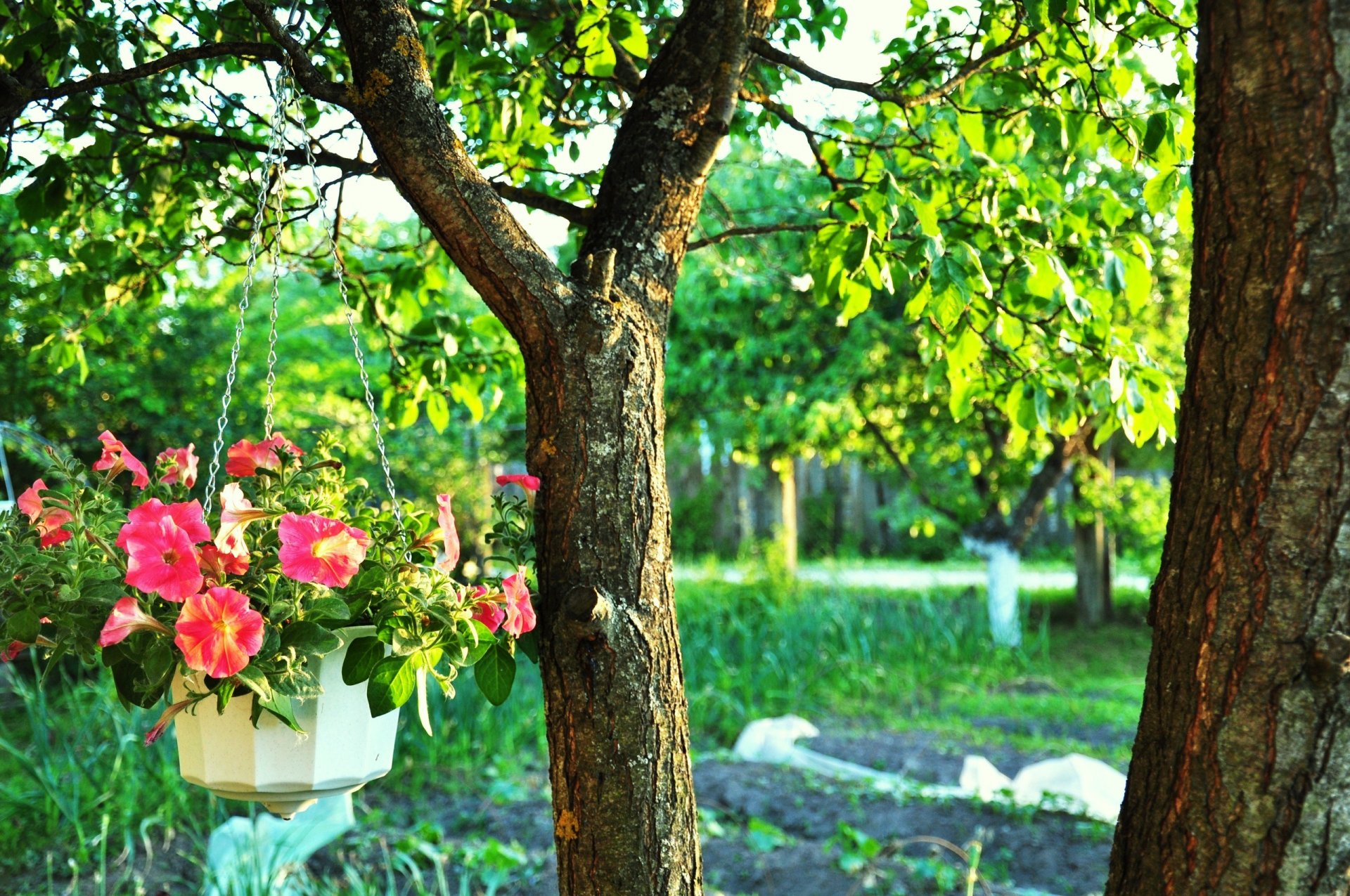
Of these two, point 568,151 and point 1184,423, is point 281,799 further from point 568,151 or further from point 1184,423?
point 568,151

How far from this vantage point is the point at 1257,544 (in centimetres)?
103

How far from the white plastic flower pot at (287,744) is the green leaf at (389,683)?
0.25 ft

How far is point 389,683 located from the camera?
4.21 ft

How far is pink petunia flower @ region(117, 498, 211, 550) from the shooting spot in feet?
3.96

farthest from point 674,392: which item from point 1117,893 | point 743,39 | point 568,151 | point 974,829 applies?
point 1117,893

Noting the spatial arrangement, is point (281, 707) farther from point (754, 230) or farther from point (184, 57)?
point (754, 230)

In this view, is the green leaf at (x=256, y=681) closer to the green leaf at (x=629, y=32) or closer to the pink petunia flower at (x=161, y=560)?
the pink petunia flower at (x=161, y=560)

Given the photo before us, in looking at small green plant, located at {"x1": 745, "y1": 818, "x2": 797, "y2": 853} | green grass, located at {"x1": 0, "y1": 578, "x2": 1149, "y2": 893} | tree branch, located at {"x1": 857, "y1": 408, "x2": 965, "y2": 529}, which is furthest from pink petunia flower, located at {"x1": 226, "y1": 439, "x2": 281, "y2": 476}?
tree branch, located at {"x1": 857, "y1": 408, "x2": 965, "y2": 529}

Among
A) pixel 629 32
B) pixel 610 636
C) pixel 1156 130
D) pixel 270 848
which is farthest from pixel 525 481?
pixel 270 848

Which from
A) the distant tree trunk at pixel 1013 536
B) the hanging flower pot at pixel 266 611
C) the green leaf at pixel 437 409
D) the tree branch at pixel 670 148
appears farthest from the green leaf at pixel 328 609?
the distant tree trunk at pixel 1013 536

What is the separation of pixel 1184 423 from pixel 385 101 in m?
1.04

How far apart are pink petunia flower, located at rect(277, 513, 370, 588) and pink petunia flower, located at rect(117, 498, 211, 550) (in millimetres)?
96

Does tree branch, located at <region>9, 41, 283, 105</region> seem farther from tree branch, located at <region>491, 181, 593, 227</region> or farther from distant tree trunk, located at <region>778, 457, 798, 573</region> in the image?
distant tree trunk, located at <region>778, 457, 798, 573</region>

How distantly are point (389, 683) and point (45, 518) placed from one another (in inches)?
20.5
